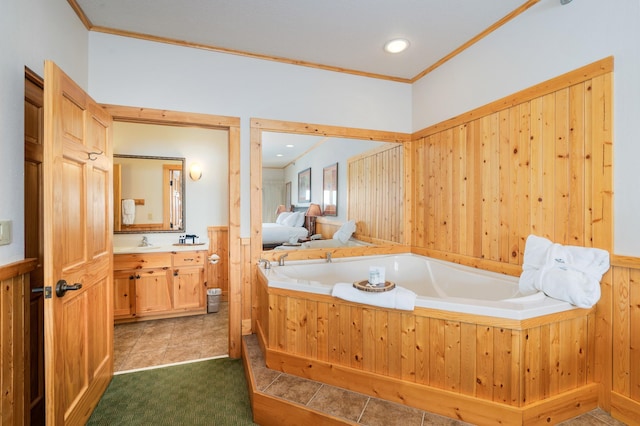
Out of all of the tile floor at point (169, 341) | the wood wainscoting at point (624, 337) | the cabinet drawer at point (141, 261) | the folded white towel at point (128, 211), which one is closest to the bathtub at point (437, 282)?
the wood wainscoting at point (624, 337)

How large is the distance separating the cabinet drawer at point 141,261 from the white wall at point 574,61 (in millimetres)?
3321

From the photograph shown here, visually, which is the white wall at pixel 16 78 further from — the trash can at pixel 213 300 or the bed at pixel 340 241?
the trash can at pixel 213 300

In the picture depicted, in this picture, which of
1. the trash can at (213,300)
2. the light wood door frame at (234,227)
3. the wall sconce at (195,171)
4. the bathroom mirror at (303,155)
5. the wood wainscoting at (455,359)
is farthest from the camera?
the wall sconce at (195,171)

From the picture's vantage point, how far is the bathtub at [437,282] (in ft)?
5.03

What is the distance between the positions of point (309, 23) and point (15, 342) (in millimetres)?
2530

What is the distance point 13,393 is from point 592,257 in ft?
9.72

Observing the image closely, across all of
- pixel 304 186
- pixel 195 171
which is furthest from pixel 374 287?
Answer: pixel 195 171

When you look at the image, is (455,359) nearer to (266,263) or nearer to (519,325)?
(519,325)

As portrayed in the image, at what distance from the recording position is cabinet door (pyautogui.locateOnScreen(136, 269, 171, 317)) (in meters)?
3.15

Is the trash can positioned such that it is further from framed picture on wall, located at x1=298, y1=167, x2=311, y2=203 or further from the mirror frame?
framed picture on wall, located at x1=298, y1=167, x2=311, y2=203

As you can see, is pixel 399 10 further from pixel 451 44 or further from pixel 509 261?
pixel 509 261

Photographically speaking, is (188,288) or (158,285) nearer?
(158,285)

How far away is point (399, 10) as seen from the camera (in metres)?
2.02

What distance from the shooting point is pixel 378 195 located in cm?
316
